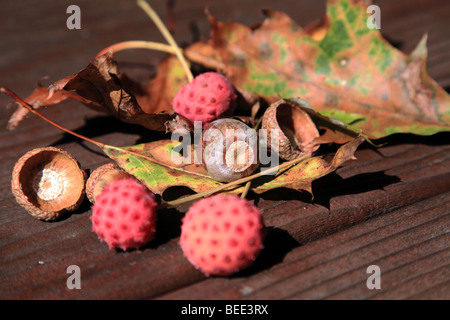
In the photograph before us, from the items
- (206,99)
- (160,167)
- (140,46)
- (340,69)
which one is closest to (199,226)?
(160,167)

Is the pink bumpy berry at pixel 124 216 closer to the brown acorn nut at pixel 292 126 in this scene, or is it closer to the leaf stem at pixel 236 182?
the leaf stem at pixel 236 182

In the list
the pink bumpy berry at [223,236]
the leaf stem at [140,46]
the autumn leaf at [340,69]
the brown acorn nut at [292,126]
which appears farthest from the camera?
the leaf stem at [140,46]

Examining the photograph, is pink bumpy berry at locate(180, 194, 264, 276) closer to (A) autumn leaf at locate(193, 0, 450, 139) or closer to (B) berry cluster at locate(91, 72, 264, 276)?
(B) berry cluster at locate(91, 72, 264, 276)

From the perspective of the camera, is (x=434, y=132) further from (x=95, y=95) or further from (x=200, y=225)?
(x=95, y=95)

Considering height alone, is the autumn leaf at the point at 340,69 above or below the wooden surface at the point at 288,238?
above

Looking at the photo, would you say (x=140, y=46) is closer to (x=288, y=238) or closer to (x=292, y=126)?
(x=292, y=126)

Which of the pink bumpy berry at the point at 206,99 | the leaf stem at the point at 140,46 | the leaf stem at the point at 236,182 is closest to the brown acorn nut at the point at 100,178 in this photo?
the leaf stem at the point at 236,182

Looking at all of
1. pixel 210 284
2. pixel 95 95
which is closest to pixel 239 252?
pixel 210 284

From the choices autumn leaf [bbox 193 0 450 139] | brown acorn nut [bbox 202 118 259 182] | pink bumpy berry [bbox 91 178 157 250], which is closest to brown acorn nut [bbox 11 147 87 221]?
pink bumpy berry [bbox 91 178 157 250]
